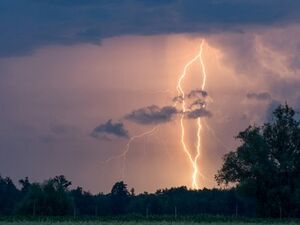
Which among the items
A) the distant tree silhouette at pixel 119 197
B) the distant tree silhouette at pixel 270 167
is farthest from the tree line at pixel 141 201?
the distant tree silhouette at pixel 270 167

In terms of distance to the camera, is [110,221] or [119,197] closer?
[110,221]

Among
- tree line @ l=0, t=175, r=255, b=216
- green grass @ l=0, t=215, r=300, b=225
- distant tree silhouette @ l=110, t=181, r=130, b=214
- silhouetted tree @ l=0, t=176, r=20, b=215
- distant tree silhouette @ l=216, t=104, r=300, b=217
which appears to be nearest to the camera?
green grass @ l=0, t=215, r=300, b=225

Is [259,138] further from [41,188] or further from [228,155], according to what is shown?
[41,188]

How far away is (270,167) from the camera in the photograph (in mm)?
91438

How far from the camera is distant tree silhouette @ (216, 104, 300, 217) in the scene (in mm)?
90688

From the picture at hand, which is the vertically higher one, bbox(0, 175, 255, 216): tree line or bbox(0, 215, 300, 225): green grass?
bbox(0, 175, 255, 216): tree line

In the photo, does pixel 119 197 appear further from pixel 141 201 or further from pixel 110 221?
pixel 110 221

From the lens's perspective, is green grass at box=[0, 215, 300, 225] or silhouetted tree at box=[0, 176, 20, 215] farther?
silhouetted tree at box=[0, 176, 20, 215]

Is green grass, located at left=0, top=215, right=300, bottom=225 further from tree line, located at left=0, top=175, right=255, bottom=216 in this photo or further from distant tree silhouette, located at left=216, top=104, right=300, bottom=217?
tree line, located at left=0, top=175, right=255, bottom=216

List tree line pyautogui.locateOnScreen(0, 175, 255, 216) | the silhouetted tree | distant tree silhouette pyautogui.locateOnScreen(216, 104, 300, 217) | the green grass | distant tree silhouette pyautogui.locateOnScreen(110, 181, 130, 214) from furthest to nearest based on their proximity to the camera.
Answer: distant tree silhouette pyautogui.locateOnScreen(110, 181, 130, 214), the silhouetted tree, tree line pyautogui.locateOnScreen(0, 175, 255, 216), distant tree silhouette pyautogui.locateOnScreen(216, 104, 300, 217), the green grass

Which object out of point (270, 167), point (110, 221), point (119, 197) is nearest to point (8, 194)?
point (119, 197)

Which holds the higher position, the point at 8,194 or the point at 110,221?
the point at 8,194

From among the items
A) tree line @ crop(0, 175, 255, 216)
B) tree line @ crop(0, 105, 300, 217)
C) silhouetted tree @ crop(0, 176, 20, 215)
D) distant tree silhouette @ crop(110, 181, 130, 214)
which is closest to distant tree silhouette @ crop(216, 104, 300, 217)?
tree line @ crop(0, 105, 300, 217)

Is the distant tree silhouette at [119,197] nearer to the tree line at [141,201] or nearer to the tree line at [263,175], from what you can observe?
the tree line at [141,201]
